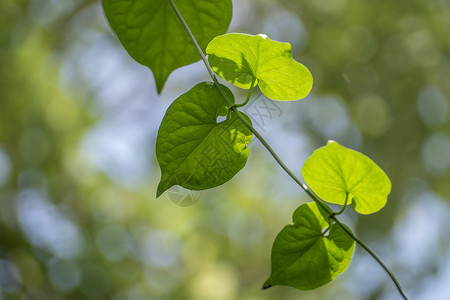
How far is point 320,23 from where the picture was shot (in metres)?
2.34

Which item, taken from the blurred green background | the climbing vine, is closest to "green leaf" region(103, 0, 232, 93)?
the climbing vine

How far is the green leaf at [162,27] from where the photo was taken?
0.27 m

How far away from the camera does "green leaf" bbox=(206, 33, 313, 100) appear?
230 millimetres

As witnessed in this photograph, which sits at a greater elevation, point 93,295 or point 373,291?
point 93,295

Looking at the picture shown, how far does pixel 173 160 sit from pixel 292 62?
0.09m

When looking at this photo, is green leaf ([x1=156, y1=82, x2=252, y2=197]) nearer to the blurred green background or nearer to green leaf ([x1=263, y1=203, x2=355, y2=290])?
green leaf ([x1=263, y1=203, x2=355, y2=290])

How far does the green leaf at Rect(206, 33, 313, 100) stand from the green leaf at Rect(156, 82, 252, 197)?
0.02 metres

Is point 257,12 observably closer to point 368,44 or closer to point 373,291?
point 368,44

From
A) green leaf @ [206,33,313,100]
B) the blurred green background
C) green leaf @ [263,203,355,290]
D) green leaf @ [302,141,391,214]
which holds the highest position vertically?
green leaf @ [206,33,313,100]

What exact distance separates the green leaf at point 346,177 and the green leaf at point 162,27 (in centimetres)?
13

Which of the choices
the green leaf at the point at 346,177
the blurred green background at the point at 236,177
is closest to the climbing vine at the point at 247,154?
the green leaf at the point at 346,177

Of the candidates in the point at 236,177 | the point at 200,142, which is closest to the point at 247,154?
the point at 200,142

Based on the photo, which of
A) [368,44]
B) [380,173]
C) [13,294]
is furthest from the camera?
[368,44]

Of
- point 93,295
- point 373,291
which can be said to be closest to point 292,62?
point 93,295
